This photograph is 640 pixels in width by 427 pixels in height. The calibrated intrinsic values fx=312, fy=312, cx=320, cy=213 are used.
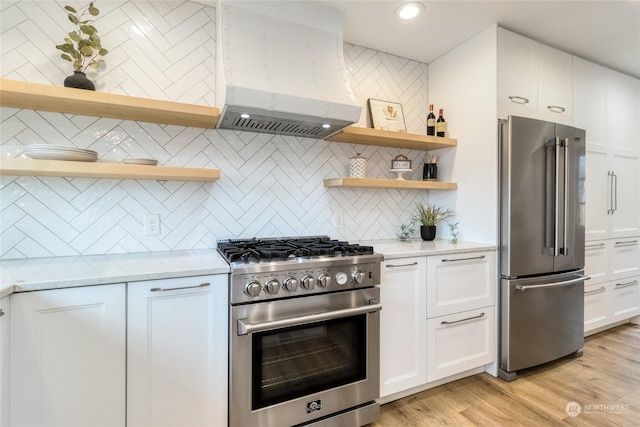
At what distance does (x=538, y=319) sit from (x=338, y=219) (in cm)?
160

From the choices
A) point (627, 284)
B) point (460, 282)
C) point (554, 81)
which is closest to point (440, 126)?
point (554, 81)

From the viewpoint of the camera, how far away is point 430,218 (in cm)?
260

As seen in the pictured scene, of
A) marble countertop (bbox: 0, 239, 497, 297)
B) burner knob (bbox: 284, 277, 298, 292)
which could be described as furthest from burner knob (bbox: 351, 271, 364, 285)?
burner knob (bbox: 284, 277, 298, 292)

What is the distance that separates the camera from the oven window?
4.97 feet

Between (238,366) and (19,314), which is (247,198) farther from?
(19,314)

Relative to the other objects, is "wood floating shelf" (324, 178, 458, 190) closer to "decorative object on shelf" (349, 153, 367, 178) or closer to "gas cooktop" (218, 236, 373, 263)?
"decorative object on shelf" (349, 153, 367, 178)

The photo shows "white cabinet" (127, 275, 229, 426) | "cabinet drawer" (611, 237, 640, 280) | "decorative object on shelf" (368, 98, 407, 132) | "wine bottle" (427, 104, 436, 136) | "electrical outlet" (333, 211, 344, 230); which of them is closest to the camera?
"white cabinet" (127, 275, 229, 426)

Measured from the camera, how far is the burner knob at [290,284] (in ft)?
4.97

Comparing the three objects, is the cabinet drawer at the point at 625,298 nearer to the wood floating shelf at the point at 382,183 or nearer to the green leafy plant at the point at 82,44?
the wood floating shelf at the point at 382,183

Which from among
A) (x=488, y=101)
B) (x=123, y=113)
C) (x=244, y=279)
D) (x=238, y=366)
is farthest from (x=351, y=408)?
(x=488, y=101)

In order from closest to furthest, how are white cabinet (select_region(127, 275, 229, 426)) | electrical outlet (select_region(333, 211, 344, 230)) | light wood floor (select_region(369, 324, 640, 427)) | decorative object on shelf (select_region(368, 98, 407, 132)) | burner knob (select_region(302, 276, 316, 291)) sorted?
white cabinet (select_region(127, 275, 229, 426)) < burner knob (select_region(302, 276, 316, 291)) < light wood floor (select_region(369, 324, 640, 427)) < electrical outlet (select_region(333, 211, 344, 230)) < decorative object on shelf (select_region(368, 98, 407, 132))

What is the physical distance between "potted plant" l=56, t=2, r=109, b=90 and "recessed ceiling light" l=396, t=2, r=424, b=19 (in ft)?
5.84

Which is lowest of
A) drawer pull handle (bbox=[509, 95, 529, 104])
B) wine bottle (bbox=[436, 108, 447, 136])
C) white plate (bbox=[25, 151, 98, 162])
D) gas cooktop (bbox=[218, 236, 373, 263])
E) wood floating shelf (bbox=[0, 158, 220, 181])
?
gas cooktop (bbox=[218, 236, 373, 263])

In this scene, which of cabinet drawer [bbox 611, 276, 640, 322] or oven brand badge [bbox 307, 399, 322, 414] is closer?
oven brand badge [bbox 307, 399, 322, 414]
